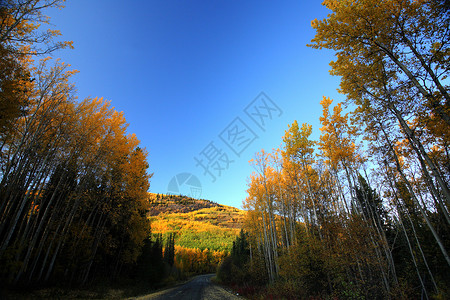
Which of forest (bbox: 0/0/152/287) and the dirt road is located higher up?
forest (bbox: 0/0/152/287)

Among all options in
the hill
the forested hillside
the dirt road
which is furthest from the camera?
the hill

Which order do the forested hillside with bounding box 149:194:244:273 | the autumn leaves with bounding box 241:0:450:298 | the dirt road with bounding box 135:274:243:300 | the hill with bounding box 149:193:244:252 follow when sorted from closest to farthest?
the autumn leaves with bounding box 241:0:450:298 → the dirt road with bounding box 135:274:243:300 → the forested hillside with bounding box 149:194:244:273 → the hill with bounding box 149:193:244:252

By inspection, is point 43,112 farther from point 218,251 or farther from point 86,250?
point 218,251

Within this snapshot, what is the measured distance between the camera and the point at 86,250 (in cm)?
1093

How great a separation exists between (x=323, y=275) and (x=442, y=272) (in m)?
12.3

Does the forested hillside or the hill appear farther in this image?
the hill

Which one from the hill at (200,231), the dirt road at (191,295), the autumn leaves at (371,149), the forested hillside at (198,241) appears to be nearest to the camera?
the autumn leaves at (371,149)

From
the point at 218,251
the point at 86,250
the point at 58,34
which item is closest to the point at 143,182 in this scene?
the point at 86,250

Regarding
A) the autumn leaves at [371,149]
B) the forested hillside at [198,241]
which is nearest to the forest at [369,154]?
the autumn leaves at [371,149]

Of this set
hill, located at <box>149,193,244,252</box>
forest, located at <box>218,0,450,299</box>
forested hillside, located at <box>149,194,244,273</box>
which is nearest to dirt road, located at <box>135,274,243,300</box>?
forest, located at <box>218,0,450,299</box>

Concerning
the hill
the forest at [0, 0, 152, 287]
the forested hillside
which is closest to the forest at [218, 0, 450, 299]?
the forest at [0, 0, 152, 287]

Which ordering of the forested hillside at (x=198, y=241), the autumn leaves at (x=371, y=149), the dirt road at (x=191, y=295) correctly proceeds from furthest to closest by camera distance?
the forested hillside at (x=198, y=241) → the dirt road at (x=191, y=295) → the autumn leaves at (x=371, y=149)

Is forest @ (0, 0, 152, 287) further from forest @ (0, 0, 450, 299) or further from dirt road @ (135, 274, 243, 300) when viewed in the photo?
dirt road @ (135, 274, 243, 300)

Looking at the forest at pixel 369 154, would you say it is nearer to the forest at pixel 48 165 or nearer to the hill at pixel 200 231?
the forest at pixel 48 165
